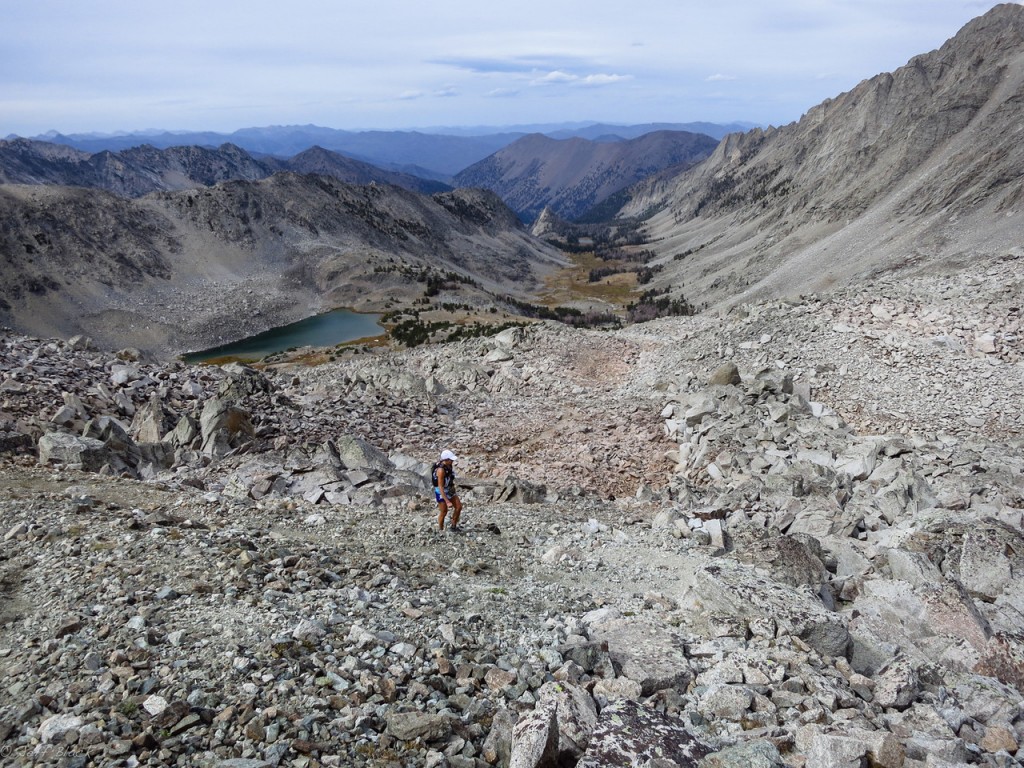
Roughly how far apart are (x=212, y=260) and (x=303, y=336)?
97.3 feet

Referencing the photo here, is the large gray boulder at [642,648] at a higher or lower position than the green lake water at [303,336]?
higher

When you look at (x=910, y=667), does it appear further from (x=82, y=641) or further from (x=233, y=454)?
(x=233, y=454)

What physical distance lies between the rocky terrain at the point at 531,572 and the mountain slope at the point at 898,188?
4440cm

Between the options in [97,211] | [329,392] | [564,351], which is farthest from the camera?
[97,211]

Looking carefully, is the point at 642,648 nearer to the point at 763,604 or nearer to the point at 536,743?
the point at 763,604

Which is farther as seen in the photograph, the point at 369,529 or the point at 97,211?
the point at 97,211

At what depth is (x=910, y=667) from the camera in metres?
7.91

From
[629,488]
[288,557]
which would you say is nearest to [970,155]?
[629,488]

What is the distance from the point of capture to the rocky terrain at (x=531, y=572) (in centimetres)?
642

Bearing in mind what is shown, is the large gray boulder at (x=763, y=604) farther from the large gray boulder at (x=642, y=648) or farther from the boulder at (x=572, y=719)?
the boulder at (x=572, y=719)

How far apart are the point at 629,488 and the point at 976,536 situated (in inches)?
378

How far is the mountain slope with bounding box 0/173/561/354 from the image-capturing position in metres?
81.2

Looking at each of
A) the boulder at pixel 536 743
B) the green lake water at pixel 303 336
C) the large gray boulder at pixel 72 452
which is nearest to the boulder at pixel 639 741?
the boulder at pixel 536 743

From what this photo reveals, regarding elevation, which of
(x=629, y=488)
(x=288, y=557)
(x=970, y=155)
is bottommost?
(x=629, y=488)
